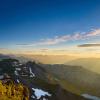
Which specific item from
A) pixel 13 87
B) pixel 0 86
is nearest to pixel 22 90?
pixel 13 87

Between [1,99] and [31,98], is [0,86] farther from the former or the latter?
[31,98]

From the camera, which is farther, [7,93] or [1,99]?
[7,93]

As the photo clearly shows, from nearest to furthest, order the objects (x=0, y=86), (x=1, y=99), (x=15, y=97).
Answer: (x=1, y=99) < (x=0, y=86) < (x=15, y=97)

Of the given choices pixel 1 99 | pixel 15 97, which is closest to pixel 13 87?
pixel 15 97

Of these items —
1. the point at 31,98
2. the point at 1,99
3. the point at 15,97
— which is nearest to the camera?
the point at 1,99

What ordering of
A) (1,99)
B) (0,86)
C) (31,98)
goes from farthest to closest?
(31,98), (0,86), (1,99)

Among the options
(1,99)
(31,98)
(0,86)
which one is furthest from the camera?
(31,98)

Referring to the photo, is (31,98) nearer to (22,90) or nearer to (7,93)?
(22,90)

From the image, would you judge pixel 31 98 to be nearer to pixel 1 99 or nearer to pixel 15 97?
pixel 15 97
